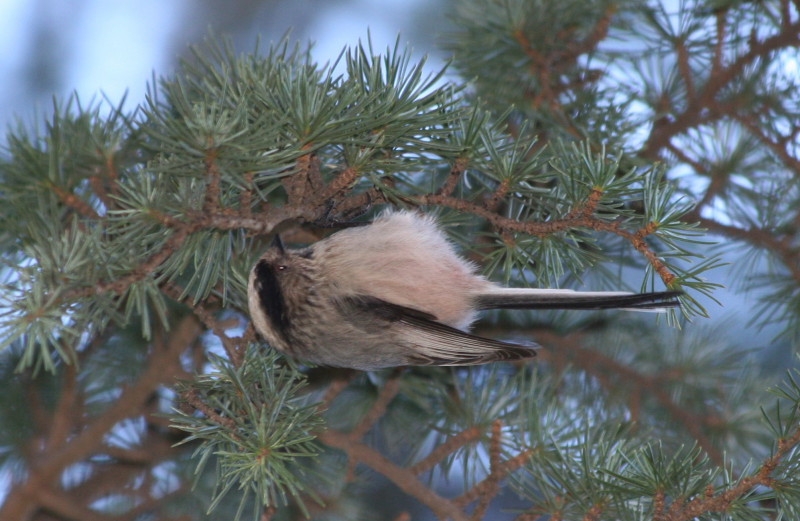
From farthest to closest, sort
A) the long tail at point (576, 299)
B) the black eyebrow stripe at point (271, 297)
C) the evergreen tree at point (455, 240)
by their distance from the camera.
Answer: the black eyebrow stripe at point (271, 297), the long tail at point (576, 299), the evergreen tree at point (455, 240)

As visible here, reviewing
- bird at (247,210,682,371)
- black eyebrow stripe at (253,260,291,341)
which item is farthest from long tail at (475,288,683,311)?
black eyebrow stripe at (253,260,291,341)

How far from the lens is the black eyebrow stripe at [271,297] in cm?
107

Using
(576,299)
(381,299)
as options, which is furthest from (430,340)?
(576,299)

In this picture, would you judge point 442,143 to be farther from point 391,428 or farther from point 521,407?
point 391,428

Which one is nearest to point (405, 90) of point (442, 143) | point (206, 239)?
point (442, 143)

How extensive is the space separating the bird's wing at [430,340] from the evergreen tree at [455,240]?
0.04m

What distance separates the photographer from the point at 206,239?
0.90m

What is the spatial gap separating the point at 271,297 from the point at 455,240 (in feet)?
0.91

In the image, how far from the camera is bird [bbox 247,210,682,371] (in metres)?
1.11

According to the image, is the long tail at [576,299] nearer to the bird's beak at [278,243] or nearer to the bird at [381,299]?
the bird at [381,299]

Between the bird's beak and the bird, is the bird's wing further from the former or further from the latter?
the bird's beak

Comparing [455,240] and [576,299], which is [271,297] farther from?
[576,299]

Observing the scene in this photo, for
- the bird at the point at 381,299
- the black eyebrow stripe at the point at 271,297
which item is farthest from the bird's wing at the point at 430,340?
the black eyebrow stripe at the point at 271,297

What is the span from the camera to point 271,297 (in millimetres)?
1104
